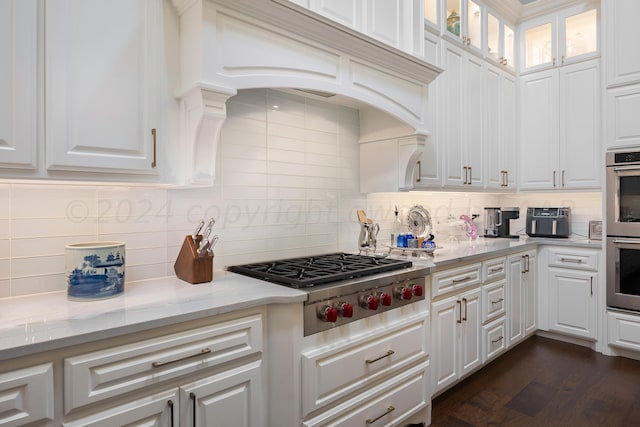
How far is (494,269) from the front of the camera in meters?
2.96

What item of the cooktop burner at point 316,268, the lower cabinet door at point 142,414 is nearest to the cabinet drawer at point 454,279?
the cooktop burner at point 316,268

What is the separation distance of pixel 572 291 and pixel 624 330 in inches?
18.0

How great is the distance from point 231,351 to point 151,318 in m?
0.35

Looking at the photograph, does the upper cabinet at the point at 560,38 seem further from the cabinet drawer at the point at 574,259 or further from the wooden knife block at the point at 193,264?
the wooden knife block at the point at 193,264

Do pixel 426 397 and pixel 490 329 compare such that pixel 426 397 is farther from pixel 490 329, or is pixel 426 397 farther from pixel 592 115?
pixel 592 115

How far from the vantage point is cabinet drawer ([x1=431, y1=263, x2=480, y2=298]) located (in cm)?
235

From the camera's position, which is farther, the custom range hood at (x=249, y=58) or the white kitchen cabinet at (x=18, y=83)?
the custom range hood at (x=249, y=58)

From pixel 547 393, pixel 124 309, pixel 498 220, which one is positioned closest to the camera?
pixel 124 309

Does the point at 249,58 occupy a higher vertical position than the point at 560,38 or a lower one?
lower

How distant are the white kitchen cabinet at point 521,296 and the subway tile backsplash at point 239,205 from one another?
1.06m

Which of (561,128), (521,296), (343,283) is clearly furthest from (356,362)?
(561,128)

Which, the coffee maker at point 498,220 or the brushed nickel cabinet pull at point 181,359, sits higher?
the coffee maker at point 498,220

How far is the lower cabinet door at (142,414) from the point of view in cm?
117

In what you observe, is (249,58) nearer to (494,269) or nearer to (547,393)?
(494,269)
